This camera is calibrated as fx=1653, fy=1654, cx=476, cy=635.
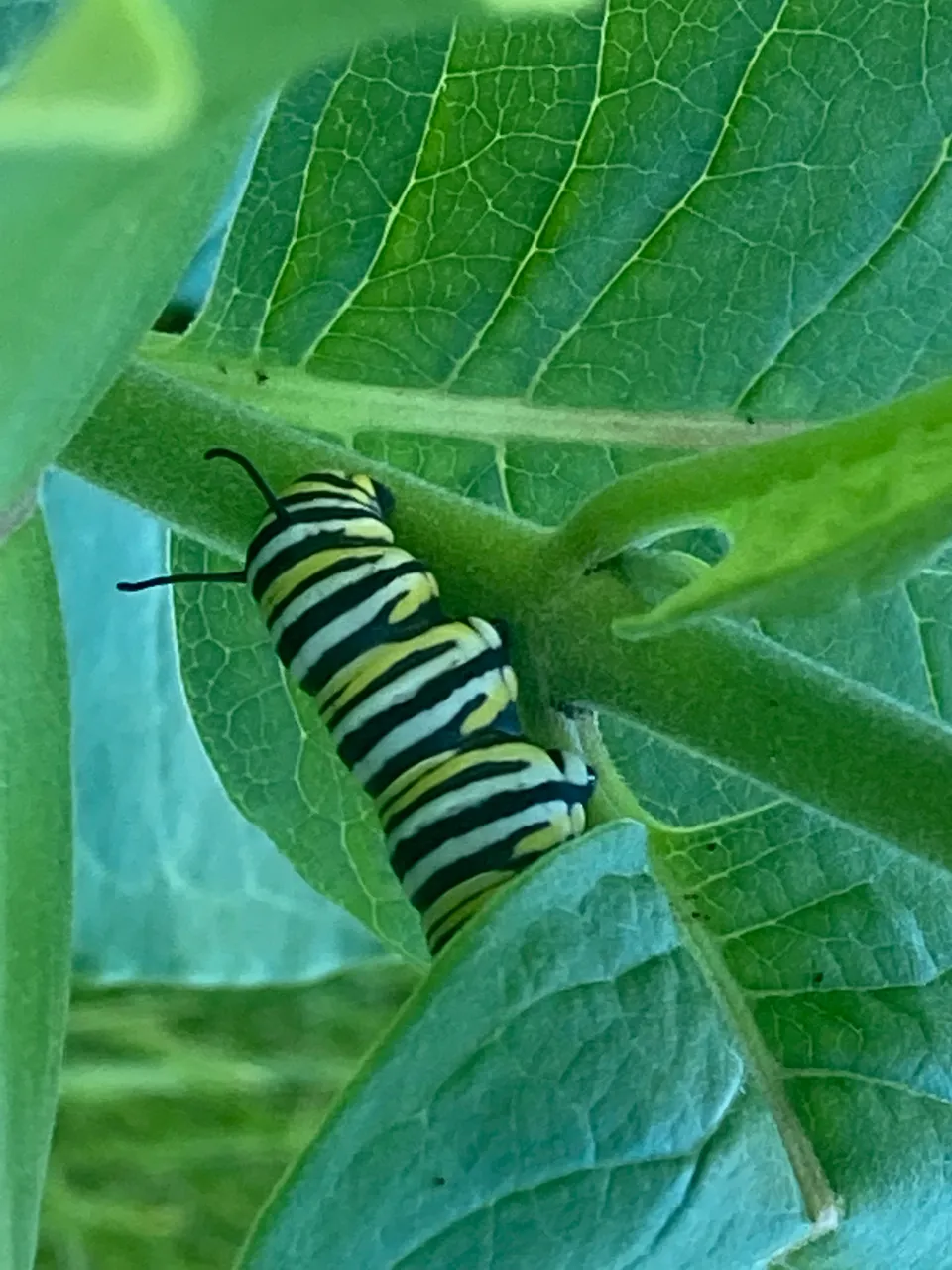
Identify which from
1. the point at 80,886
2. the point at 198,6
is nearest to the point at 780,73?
the point at 198,6

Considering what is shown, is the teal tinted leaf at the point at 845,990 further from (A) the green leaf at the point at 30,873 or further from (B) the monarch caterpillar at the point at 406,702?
(A) the green leaf at the point at 30,873

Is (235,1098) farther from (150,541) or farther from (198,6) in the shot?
(198,6)

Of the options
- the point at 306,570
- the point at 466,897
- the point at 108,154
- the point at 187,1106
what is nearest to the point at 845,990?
the point at 466,897

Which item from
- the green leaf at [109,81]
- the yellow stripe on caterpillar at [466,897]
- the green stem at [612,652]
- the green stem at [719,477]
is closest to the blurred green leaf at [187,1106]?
the yellow stripe on caterpillar at [466,897]

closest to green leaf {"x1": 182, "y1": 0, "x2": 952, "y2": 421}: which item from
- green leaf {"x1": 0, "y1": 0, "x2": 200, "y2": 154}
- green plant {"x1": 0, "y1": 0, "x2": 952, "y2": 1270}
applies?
green plant {"x1": 0, "y1": 0, "x2": 952, "y2": 1270}

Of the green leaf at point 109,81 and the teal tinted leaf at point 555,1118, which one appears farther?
the teal tinted leaf at point 555,1118

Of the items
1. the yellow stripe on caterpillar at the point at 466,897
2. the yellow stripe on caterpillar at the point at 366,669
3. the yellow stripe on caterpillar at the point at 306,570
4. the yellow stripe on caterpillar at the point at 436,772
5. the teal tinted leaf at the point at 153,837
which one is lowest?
the yellow stripe on caterpillar at the point at 466,897

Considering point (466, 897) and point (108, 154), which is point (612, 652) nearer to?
point (466, 897)
